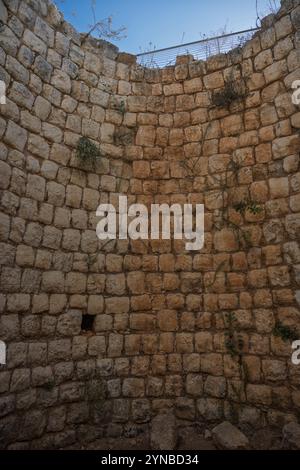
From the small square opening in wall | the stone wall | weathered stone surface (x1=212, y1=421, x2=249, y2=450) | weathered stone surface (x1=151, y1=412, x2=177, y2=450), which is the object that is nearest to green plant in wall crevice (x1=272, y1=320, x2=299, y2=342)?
the stone wall

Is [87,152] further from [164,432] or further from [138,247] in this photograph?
[164,432]

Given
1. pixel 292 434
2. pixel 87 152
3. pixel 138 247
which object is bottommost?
pixel 292 434

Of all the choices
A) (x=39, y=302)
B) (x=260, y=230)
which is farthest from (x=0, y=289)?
(x=260, y=230)

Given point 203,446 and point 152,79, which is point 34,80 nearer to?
point 152,79

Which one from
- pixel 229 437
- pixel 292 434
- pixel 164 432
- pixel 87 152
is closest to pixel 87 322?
pixel 164 432

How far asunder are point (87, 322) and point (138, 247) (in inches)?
49.2

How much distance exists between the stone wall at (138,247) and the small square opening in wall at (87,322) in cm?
8

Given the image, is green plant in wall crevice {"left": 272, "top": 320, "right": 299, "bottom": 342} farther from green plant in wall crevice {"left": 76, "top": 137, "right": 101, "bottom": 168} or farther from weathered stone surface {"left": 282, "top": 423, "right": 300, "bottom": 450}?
green plant in wall crevice {"left": 76, "top": 137, "right": 101, "bottom": 168}

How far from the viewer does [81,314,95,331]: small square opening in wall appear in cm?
447

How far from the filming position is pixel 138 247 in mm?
4953

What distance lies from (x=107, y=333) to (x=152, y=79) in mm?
3983

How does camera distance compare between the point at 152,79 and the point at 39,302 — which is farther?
the point at 152,79

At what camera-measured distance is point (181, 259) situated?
15.9 feet

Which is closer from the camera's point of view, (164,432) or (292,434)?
(292,434)
